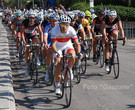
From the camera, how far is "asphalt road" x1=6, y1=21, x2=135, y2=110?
686 centimetres

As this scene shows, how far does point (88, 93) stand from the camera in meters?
7.91

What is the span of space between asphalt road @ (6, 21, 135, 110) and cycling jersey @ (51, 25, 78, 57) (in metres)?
1.20

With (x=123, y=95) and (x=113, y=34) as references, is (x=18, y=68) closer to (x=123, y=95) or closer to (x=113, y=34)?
(x=113, y=34)

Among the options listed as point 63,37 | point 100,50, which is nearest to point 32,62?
point 63,37

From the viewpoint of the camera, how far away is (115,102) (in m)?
7.03

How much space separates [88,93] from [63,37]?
1.60 metres

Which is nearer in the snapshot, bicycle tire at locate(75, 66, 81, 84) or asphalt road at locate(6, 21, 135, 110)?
asphalt road at locate(6, 21, 135, 110)

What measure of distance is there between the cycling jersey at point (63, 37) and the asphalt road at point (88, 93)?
120 centimetres

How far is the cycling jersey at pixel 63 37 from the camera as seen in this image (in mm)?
7304

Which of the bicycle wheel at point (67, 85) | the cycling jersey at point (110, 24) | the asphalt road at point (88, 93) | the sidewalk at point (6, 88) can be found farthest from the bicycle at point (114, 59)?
the sidewalk at point (6, 88)

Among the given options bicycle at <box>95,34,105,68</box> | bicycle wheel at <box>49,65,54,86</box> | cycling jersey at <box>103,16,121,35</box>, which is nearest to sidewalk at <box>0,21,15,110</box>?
bicycle wheel at <box>49,65,54,86</box>

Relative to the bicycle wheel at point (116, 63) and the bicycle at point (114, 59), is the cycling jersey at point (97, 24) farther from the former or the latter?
the bicycle wheel at point (116, 63)

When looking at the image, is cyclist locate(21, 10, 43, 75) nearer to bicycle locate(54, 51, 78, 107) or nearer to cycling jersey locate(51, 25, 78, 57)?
cycling jersey locate(51, 25, 78, 57)

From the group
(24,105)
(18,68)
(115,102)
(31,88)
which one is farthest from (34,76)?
(115,102)
